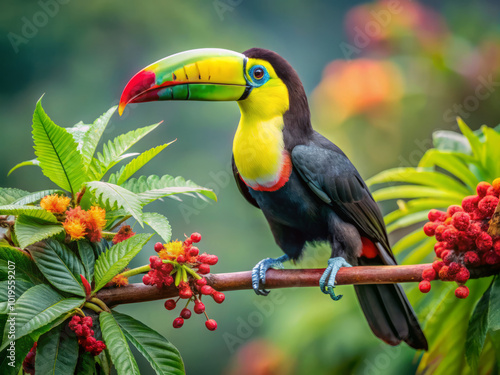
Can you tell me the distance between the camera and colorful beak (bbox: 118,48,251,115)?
122 cm

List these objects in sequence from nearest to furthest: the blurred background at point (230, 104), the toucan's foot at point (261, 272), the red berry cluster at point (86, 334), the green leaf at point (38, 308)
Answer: the green leaf at point (38, 308), the red berry cluster at point (86, 334), the toucan's foot at point (261, 272), the blurred background at point (230, 104)

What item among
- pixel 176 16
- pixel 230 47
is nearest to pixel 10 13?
pixel 176 16

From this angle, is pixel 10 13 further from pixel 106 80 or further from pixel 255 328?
pixel 255 328

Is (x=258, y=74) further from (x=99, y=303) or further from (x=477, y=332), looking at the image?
(x=477, y=332)

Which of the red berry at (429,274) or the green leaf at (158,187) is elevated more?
the green leaf at (158,187)

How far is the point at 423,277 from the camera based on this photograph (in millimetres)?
1086

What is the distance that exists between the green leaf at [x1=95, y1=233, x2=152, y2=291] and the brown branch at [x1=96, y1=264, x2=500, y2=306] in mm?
67

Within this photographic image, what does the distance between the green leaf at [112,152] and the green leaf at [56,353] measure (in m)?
0.36

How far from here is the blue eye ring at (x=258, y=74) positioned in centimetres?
133

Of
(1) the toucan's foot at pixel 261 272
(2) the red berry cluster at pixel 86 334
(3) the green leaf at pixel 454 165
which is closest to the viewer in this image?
(2) the red berry cluster at pixel 86 334

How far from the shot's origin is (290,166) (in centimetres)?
136

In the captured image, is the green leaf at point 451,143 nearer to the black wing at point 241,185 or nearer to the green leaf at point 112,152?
the black wing at point 241,185
